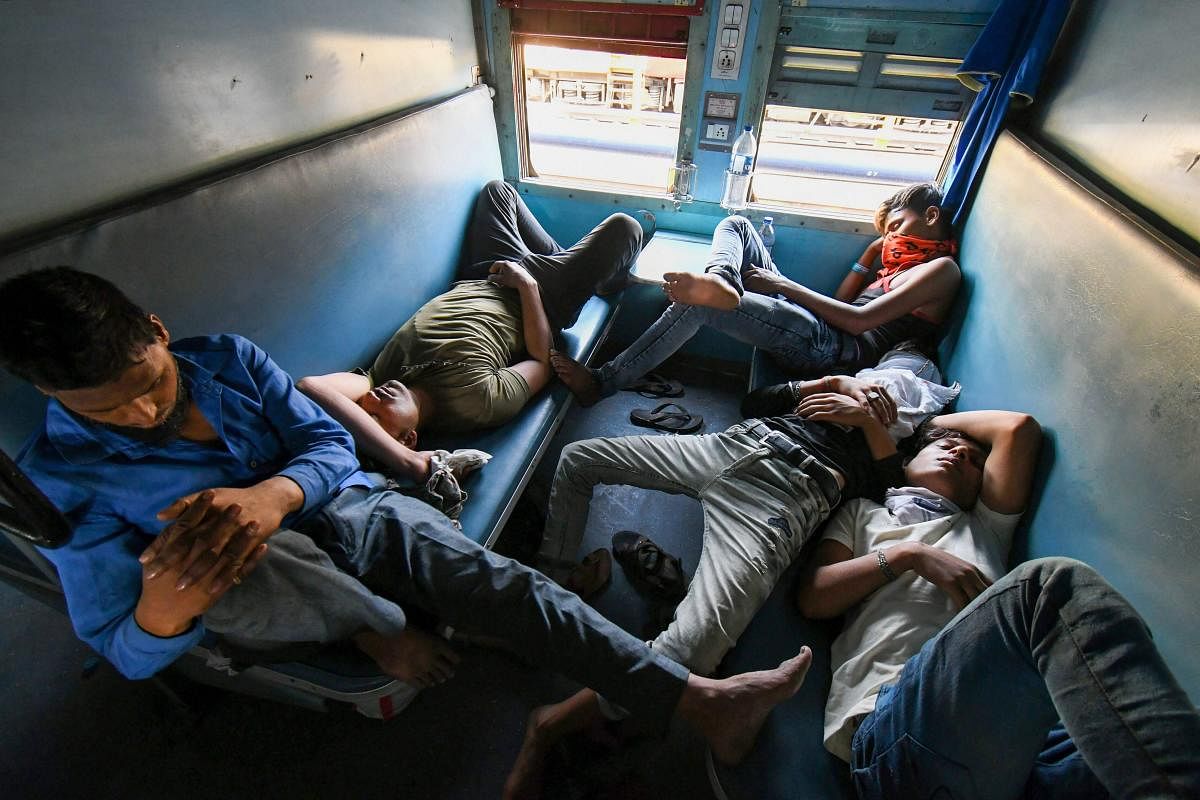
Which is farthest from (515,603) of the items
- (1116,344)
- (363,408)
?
(1116,344)

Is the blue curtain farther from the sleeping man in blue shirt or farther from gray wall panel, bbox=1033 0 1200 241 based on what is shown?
the sleeping man in blue shirt

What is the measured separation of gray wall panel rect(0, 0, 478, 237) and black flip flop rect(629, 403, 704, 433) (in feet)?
6.32

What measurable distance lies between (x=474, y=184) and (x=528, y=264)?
68 centimetres

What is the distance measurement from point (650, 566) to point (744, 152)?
2.32m

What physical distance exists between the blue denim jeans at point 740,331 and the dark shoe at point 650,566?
0.75 metres

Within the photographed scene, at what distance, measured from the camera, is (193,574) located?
3.66ft

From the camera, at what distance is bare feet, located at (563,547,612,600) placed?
6.75 feet

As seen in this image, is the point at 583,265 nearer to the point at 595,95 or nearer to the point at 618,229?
the point at 618,229

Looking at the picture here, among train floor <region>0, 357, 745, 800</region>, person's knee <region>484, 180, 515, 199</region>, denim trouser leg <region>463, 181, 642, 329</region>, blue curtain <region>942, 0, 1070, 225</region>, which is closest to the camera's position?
train floor <region>0, 357, 745, 800</region>

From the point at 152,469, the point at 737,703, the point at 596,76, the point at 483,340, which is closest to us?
the point at 152,469

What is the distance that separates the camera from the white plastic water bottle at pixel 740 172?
9.86 feet

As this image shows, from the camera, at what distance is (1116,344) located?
146 cm

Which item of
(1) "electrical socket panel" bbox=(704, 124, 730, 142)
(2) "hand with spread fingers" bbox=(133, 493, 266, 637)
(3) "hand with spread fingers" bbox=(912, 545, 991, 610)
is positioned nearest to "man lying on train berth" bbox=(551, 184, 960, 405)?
(1) "electrical socket panel" bbox=(704, 124, 730, 142)

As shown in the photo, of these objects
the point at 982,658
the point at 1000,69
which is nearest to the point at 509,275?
the point at 982,658
